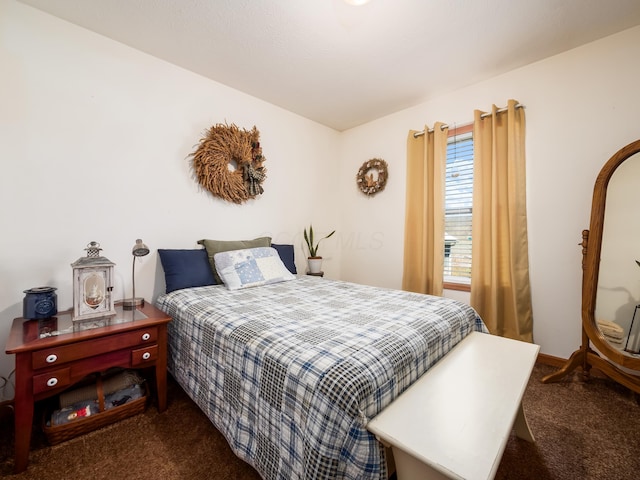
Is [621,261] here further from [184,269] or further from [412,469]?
[184,269]

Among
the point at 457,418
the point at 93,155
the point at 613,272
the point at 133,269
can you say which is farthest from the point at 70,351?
the point at 613,272

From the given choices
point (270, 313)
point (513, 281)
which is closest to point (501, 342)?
point (513, 281)

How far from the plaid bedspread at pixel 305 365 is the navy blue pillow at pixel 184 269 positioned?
0.26 m

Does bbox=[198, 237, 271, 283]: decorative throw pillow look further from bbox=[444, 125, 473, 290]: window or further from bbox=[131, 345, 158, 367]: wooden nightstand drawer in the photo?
bbox=[444, 125, 473, 290]: window

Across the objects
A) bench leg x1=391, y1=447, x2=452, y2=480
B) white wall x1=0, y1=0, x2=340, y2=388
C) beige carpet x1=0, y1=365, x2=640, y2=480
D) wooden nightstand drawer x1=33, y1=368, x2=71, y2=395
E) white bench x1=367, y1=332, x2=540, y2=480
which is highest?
white wall x1=0, y1=0, x2=340, y2=388

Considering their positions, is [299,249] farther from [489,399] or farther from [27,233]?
[489,399]

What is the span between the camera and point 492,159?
2.38m

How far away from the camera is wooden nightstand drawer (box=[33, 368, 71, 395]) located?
125 cm

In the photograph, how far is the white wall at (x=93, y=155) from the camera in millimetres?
1649

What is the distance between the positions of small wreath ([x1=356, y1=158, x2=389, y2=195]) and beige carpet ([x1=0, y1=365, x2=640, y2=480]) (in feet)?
7.69

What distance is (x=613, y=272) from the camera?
1.82 metres

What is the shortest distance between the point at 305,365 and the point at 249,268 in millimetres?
1360

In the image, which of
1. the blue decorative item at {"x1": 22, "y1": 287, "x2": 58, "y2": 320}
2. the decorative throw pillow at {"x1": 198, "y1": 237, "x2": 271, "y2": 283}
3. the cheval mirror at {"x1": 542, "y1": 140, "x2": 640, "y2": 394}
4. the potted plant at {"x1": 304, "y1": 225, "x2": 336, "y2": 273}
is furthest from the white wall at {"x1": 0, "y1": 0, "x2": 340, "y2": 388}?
the cheval mirror at {"x1": 542, "y1": 140, "x2": 640, "y2": 394}

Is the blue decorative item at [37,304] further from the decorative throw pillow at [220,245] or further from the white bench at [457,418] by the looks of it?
the white bench at [457,418]
